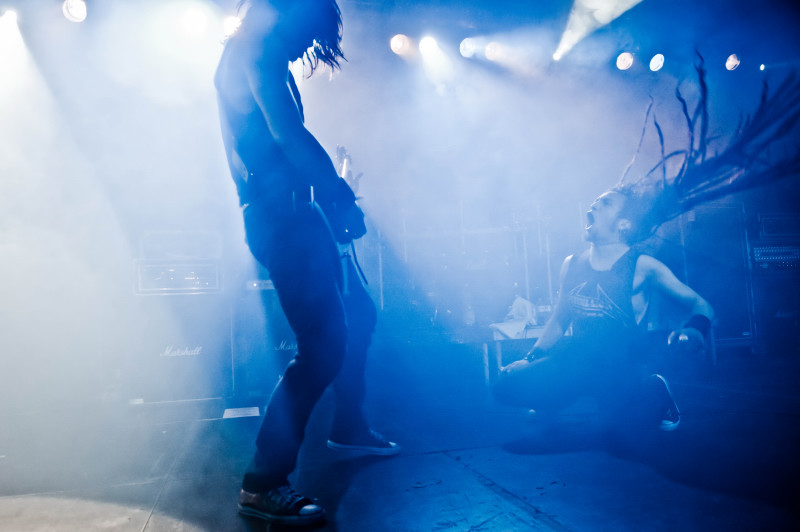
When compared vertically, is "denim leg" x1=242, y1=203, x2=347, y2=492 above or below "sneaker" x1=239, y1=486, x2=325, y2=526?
above

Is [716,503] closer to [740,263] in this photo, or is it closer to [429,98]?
[740,263]

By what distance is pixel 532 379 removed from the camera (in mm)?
2461

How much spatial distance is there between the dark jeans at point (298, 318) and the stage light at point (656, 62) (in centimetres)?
600

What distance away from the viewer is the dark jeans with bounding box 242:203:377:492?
4.71ft

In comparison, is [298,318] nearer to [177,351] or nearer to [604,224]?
[604,224]

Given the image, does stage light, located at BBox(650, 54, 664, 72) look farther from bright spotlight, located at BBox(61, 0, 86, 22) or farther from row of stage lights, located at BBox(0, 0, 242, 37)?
bright spotlight, located at BBox(61, 0, 86, 22)

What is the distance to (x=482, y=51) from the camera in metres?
6.03

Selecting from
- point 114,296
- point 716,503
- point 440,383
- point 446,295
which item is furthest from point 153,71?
point 716,503

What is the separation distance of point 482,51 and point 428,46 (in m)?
0.66

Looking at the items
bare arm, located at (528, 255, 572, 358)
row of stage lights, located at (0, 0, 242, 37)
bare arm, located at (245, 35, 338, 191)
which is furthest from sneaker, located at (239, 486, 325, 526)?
row of stage lights, located at (0, 0, 242, 37)

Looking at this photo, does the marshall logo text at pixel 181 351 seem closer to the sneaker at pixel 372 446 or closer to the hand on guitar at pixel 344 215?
the sneaker at pixel 372 446

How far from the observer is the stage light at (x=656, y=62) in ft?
19.8

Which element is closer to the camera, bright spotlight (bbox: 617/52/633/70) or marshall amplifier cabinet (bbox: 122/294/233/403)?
marshall amplifier cabinet (bbox: 122/294/233/403)

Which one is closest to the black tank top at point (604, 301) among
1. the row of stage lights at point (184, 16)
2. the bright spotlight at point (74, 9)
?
the row of stage lights at point (184, 16)
